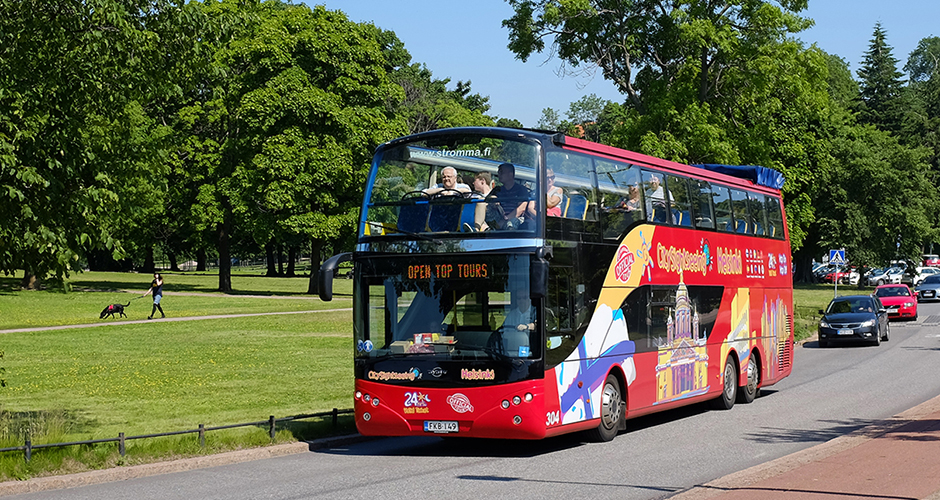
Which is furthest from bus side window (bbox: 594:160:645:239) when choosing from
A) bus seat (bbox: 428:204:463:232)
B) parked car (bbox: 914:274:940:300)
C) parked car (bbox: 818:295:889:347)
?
parked car (bbox: 914:274:940:300)

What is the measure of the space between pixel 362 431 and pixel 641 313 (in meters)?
4.57

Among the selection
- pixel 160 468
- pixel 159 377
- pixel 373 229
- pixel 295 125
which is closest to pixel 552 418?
pixel 373 229

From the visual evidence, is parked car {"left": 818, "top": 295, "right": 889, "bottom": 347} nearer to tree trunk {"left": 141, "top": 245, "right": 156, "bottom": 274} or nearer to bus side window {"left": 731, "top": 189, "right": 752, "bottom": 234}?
bus side window {"left": 731, "top": 189, "right": 752, "bottom": 234}

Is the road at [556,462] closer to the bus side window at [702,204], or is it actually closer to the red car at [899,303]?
the bus side window at [702,204]

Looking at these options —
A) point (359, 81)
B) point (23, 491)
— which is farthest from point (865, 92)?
point (23, 491)

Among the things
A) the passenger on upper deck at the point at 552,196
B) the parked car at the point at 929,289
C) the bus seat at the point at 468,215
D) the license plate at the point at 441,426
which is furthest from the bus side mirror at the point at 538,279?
the parked car at the point at 929,289

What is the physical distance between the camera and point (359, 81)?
55719mm

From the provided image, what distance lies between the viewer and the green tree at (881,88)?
291 ft

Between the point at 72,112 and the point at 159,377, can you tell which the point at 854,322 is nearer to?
the point at 159,377

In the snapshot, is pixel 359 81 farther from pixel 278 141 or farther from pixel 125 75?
pixel 125 75

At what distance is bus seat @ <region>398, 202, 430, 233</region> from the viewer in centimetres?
1323

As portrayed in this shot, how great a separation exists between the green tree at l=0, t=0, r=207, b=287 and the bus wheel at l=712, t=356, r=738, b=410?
10484 millimetres

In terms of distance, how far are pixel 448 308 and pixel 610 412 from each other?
303cm

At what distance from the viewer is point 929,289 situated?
207ft
